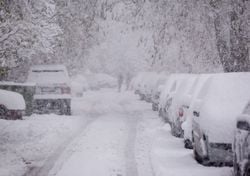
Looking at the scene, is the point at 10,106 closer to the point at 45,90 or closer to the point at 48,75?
the point at 45,90

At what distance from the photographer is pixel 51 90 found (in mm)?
22141

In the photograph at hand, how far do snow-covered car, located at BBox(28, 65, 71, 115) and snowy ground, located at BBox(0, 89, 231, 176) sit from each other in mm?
1990

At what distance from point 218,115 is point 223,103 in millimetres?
536

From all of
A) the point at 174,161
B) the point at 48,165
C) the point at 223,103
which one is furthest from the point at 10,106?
the point at 223,103

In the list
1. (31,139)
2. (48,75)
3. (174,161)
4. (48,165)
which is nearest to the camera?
(48,165)

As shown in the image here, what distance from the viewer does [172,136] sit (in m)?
15.8

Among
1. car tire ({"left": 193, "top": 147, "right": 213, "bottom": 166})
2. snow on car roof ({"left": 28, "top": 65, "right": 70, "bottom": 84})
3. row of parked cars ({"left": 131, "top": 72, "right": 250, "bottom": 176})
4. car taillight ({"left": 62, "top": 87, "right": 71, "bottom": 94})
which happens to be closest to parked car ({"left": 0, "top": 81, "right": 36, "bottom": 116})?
snow on car roof ({"left": 28, "top": 65, "right": 70, "bottom": 84})

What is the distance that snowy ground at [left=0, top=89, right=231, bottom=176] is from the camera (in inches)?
415

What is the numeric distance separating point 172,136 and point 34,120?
20.7ft

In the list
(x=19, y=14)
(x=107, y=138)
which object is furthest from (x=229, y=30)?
(x=19, y=14)

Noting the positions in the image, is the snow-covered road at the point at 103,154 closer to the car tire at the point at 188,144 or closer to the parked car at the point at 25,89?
the car tire at the point at 188,144

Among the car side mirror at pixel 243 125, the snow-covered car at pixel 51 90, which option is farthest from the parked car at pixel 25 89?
the car side mirror at pixel 243 125

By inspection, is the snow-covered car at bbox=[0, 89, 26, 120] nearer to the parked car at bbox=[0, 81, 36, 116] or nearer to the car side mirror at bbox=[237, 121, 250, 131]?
the parked car at bbox=[0, 81, 36, 116]

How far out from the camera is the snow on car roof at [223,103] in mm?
9805
